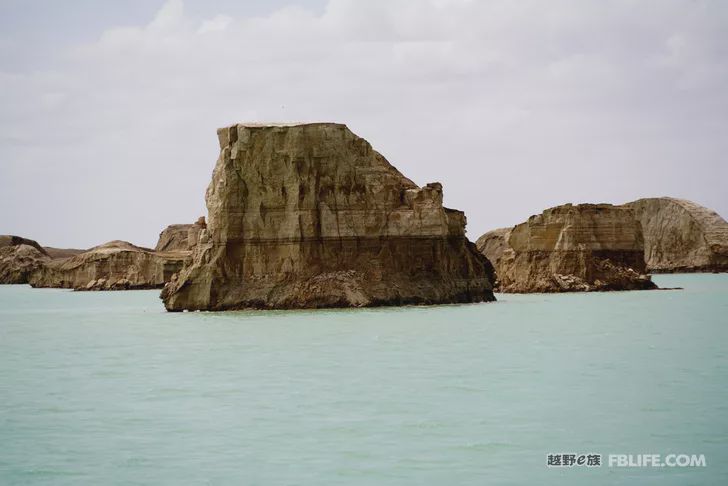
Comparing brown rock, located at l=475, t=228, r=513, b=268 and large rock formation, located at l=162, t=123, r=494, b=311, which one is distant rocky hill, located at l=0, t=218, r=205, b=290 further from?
large rock formation, located at l=162, t=123, r=494, b=311

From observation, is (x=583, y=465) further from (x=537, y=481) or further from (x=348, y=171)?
(x=348, y=171)

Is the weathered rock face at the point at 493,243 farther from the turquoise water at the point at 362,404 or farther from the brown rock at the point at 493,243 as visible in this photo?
the turquoise water at the point at 362,404

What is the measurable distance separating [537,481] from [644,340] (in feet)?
67.6

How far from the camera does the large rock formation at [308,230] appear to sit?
51031mm

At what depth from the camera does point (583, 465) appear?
15773 mm

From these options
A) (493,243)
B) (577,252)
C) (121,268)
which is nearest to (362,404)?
(577,252)

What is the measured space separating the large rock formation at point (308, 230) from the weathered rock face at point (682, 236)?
102655 mm

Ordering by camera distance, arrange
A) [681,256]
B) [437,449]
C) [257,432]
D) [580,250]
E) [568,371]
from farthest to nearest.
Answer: [681,256] < [580,250] < [568,371] < [257,432] < [437,449]

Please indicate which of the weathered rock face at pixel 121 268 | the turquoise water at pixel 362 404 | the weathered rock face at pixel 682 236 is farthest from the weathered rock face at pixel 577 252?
the weathered rock face at pixel 682 236

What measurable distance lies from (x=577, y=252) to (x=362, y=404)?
58268 mm

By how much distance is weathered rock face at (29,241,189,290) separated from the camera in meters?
122

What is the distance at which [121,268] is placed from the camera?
4934 inches

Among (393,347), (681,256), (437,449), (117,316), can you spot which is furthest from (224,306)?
(681,256)

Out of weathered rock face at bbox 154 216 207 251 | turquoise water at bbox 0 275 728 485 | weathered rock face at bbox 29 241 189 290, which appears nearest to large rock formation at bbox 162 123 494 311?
turquoise water at bbox 0 275 728 485
